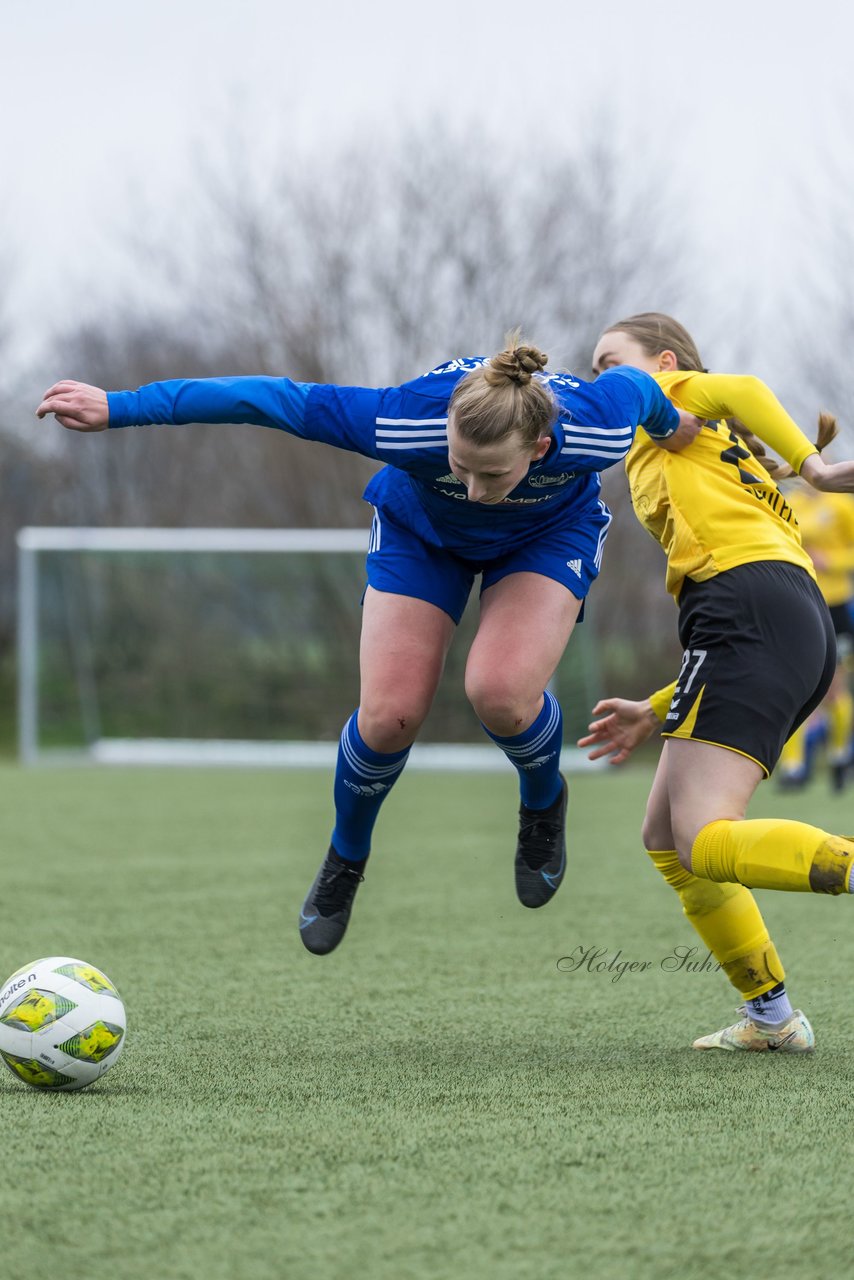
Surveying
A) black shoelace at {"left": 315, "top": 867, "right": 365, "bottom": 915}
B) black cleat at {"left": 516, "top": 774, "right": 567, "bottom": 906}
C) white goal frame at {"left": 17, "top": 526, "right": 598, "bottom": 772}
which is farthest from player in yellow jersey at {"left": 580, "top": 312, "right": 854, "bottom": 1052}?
white goal frame at {"left": 17, "top": 526, "right": 598, "bottom": 772}

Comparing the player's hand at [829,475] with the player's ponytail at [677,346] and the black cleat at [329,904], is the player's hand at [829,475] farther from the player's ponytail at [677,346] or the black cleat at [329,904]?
the black cleat at [329,904]

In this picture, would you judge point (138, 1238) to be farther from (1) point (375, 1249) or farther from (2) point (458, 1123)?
(2) point (458, 1123)

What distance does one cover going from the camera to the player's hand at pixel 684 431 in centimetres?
358

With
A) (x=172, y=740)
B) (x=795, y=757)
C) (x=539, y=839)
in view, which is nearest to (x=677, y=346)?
(x=539, y=839)

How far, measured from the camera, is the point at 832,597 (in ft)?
35.3

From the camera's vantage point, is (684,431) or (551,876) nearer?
(684,431)

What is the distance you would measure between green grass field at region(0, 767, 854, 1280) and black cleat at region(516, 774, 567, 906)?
0.30 m

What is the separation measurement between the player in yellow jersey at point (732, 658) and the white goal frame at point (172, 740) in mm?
10322

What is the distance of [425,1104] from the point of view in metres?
2.97

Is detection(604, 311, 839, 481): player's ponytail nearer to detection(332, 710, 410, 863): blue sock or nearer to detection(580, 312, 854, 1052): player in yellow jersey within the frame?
detection(580, 312, 854, 1052): player in yellow jersey

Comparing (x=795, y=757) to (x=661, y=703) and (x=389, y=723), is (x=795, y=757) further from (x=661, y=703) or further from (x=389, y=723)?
(x=389, y=723)

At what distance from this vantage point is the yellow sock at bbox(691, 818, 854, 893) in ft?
9.78

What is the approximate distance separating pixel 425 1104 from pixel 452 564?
1.44 m

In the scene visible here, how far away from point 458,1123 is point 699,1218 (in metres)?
0.66
